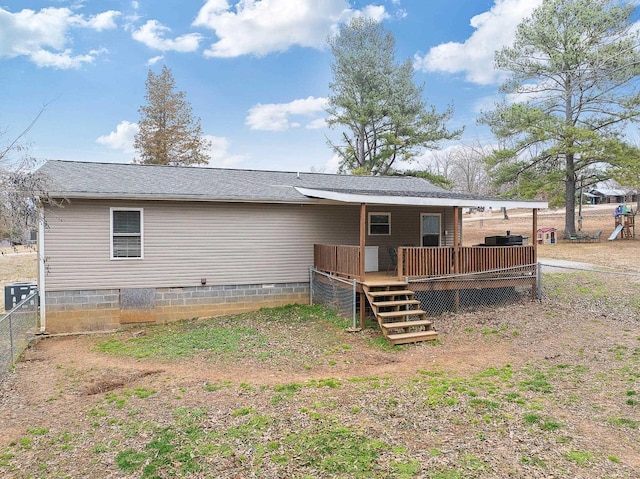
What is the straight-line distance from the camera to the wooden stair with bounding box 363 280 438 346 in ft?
26.0

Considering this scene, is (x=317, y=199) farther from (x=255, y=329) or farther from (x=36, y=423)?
(x=36, y=423)

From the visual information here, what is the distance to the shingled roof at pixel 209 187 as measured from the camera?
9.37 m

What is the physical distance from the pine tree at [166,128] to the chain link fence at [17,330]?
20151 mm

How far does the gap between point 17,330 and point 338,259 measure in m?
6.56

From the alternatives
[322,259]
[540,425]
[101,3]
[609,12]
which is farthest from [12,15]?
[609,12]

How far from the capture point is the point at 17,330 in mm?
7734

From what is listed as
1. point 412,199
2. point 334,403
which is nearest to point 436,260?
point 412,199

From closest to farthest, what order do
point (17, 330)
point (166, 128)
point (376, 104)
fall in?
point (17, 330) < point (376, 104) < point (166, 128)

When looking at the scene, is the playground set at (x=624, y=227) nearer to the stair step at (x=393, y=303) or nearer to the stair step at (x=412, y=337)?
the stair step at (x=393, y=303)

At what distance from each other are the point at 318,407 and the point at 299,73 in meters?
24.3

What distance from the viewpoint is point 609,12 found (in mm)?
18672

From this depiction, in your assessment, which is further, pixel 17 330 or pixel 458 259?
pixel 458 259

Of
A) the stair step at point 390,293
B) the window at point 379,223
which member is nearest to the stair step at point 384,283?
the stair step at point 390,293

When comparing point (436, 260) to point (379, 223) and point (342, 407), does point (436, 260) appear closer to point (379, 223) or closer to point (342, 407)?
point (379, 223)
